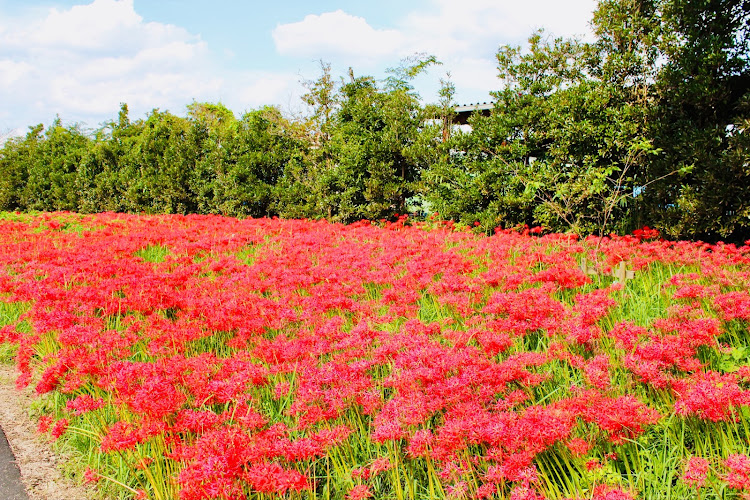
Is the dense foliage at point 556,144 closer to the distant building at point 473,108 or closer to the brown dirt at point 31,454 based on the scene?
the distant building at point 473,108

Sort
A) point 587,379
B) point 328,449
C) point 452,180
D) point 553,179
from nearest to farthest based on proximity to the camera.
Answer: point 328,449
point 587,379
point 553,179
point 452,180

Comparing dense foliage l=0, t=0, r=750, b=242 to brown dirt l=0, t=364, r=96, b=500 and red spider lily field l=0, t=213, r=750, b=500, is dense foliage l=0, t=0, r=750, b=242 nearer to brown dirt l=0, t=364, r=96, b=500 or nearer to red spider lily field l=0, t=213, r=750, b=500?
red spider lily field l=0, t=213, r=750, b=500

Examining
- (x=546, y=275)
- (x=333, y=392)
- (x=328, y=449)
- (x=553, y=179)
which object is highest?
(x=553, y=179)

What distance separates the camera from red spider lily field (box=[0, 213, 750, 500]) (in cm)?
215

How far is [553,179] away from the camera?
281 inches

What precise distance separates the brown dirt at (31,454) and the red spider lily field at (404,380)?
112 millimetres

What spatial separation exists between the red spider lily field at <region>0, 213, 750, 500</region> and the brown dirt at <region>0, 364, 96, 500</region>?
0.11 meters

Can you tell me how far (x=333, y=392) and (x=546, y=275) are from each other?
2.46 metres

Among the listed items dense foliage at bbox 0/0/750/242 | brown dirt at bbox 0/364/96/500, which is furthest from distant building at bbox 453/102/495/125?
brown dirt at bbox 0/364/96/500

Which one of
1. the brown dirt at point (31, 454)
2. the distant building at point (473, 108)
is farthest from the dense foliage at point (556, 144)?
the brown dirt at point (31, 454)

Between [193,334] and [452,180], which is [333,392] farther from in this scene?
[452,180]

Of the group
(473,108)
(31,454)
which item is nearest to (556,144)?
(473,108)

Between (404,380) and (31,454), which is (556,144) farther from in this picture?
(31,454)

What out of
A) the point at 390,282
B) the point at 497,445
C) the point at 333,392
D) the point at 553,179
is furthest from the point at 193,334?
the point at 553,179
